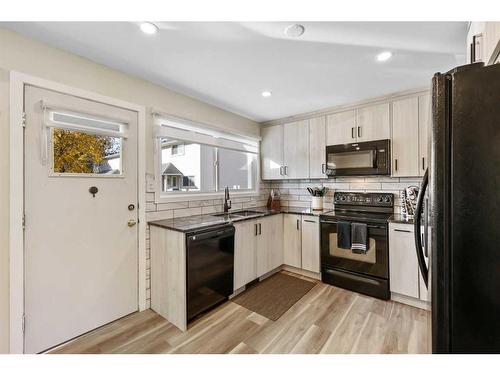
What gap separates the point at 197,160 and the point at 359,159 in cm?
205

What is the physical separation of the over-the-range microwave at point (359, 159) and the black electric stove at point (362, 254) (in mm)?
424

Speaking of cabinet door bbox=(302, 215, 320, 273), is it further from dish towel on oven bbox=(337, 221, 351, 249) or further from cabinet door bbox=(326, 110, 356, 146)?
cabinet door bbox=(326, 110, 356, 146)

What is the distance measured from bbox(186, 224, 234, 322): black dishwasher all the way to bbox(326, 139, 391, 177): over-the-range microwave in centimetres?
163

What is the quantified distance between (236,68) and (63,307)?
2462mm

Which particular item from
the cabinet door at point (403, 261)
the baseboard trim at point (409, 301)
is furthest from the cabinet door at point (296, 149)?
the baseboard trim at point (409, 301)

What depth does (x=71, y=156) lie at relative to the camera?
5.90 ft

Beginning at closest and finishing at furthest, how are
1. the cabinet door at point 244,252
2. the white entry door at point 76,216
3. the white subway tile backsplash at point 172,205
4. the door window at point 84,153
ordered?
the white entry door at point 76,216
the door window at point 84,153
the white subway tile backsplash at point 172,205
the cabinet door at point 244,252

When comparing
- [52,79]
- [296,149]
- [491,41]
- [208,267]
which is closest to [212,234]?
[208,267]

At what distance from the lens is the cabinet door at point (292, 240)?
3.06m

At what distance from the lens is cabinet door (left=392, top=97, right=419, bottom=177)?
245cm

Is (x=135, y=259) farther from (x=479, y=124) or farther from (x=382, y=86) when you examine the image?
(x=382, y=86)

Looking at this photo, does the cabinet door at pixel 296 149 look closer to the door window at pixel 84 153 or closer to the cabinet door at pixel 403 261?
the cabinet door at pixel 403 261

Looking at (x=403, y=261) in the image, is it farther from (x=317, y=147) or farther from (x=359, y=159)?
(x=317, y=147)

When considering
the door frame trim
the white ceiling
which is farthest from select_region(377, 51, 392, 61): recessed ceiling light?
the door frame trim
